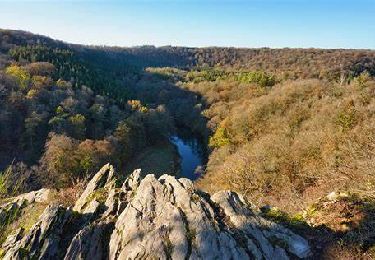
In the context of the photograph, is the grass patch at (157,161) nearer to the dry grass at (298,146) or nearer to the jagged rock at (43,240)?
the dry grass at (298,146)

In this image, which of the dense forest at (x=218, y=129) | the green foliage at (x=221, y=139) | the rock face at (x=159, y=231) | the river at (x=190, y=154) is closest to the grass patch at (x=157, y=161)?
the dense forest at (x=218, y=129)

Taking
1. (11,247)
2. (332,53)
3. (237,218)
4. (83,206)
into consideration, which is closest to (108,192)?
(83,206)

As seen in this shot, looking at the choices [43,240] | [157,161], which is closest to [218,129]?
[157,161]

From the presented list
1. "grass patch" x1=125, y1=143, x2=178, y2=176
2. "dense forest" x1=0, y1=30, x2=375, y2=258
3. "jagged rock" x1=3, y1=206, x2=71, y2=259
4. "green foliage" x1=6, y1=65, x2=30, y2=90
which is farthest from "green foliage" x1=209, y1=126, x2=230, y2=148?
"jagged rock" x1=3, y1=206, x2=71, y2=259

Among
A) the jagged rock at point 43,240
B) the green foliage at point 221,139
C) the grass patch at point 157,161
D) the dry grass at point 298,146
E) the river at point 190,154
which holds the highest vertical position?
the jagged rock at point 43,240

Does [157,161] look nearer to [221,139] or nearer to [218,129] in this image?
[218,129]

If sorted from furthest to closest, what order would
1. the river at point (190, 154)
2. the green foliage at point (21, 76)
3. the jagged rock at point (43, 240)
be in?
1. the green foliage at point (21, 76)
2. the river at point (190, 154)
3. the jagged rock at point (43, 240)
